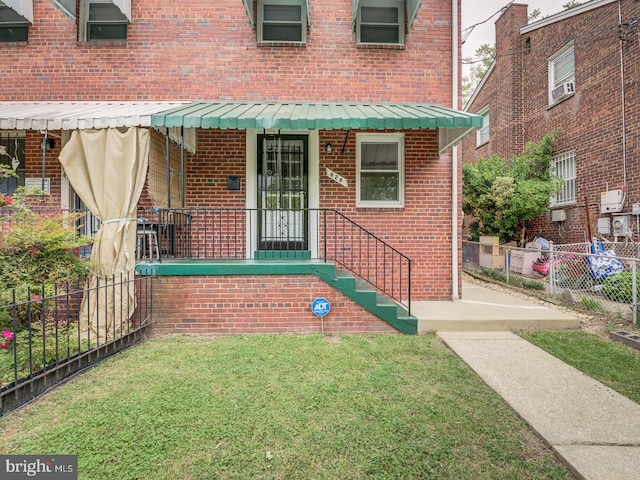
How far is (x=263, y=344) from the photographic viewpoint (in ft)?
13.7

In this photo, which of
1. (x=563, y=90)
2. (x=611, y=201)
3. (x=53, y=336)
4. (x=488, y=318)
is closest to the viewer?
(x=53, y=336)

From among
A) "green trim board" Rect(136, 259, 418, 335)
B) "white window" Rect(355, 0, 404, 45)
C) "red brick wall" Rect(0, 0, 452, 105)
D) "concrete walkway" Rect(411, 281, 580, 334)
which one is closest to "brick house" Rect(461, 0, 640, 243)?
"concrete walkway" Rect(411, 281, 580, 334)

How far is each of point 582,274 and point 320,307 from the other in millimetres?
5259

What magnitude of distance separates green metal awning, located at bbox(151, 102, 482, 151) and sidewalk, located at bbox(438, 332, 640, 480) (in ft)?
10.1

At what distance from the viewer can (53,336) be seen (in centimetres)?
346

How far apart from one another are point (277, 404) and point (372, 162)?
4.56m

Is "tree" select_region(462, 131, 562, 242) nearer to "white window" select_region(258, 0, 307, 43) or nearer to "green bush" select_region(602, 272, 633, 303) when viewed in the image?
"green bush" select_region(602, 272, 633, 303)

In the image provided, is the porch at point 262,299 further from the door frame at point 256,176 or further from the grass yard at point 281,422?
the door frame at point 256,176

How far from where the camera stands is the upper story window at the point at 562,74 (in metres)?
9.35

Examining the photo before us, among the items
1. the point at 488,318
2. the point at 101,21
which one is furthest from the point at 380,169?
the point at 101,21

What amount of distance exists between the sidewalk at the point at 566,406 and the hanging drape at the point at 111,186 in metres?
4.46

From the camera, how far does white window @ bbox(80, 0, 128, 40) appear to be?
19.5 feet

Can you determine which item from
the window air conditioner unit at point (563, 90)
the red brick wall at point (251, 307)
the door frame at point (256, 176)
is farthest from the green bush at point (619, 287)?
the window air conditioner unit at point (563, 90)

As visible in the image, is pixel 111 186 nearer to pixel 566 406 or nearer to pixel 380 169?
pixel 380 169
